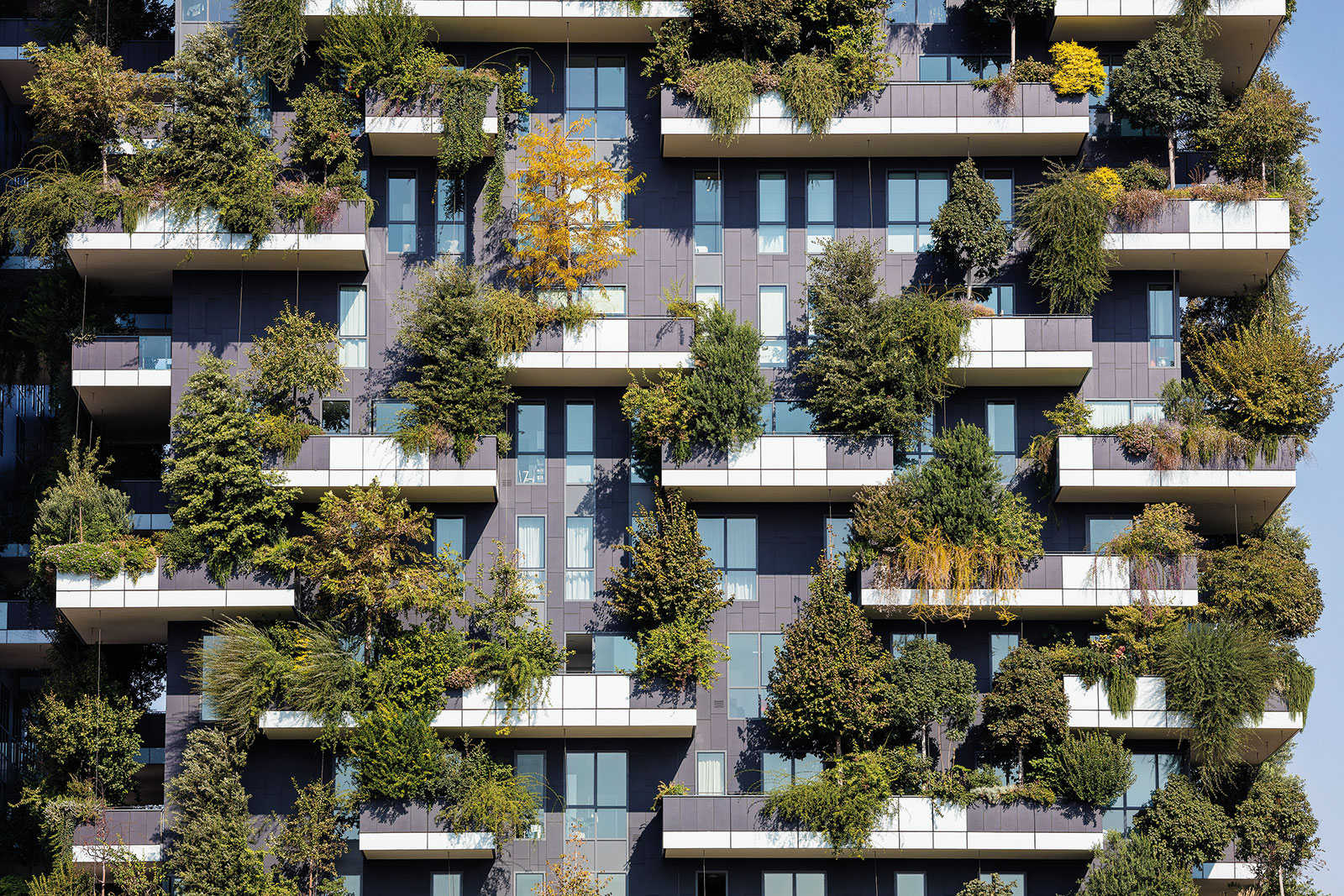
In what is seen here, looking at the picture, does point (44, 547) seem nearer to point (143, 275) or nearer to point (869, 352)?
point (143, 275)

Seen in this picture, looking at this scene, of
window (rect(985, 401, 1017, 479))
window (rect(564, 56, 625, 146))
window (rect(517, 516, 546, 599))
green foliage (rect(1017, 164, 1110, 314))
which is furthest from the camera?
window (rect(564, 56, 625, 146))

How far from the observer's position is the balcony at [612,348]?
4769cm

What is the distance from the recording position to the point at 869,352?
4741 centimetres

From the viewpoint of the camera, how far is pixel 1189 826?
4500cm

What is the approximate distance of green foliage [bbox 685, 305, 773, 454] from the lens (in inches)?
1844

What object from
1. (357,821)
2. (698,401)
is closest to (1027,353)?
(698,401)

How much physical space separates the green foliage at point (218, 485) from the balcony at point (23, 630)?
719 cm

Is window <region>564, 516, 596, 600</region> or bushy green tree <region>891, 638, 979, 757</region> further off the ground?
window <region>564, 516, 596, 600</region>

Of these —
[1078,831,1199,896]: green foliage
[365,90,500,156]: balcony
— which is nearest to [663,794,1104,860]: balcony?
[1078,831,1199,896]: green foliage

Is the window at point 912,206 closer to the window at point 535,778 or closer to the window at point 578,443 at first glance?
the window at point 578,443

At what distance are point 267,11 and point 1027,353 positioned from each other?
2008 centimetres

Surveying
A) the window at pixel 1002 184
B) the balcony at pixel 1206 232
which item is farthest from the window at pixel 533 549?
the balcony at pixel 1206 232

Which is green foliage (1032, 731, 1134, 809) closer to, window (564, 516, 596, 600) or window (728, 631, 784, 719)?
window (728, 631, 784, 719)

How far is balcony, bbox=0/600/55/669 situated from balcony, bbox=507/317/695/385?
14358 millimetres
